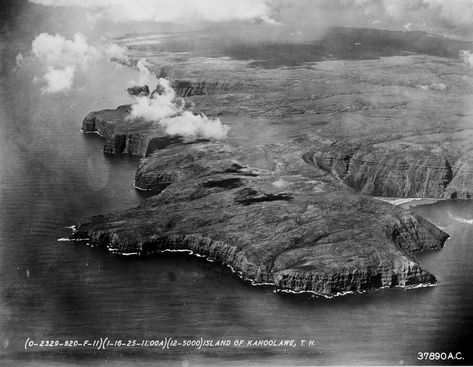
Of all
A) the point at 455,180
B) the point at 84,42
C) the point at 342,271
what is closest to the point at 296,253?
the point at 342,271

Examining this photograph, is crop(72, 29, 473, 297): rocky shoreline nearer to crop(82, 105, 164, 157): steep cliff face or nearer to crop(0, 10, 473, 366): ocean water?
crop(82, 105, 164, 157): steep cliff face

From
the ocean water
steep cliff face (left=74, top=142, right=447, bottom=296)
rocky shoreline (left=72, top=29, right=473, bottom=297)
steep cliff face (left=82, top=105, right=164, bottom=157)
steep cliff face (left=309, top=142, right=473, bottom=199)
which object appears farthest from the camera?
steep cliff face (left=82, top=105, right=164, bottom=157)

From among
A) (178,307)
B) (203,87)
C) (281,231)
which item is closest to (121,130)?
(203,87)

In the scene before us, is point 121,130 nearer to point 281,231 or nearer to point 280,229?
point 280,229

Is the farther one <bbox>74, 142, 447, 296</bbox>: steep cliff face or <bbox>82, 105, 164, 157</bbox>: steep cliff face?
<bbox>82, 105, 164, 157</bbox>: steep cliff face

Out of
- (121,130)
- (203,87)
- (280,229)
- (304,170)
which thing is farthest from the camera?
(203,87)

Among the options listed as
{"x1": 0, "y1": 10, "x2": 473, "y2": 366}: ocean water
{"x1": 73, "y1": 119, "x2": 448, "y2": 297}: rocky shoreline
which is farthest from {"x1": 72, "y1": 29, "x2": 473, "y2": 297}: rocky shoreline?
{"x1": 0, "y1": 10, "x2": 473, "y2": 366}: ocean water

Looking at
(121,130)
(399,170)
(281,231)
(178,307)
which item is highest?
(281,231)

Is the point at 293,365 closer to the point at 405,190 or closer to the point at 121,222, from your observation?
the point at 121,222
